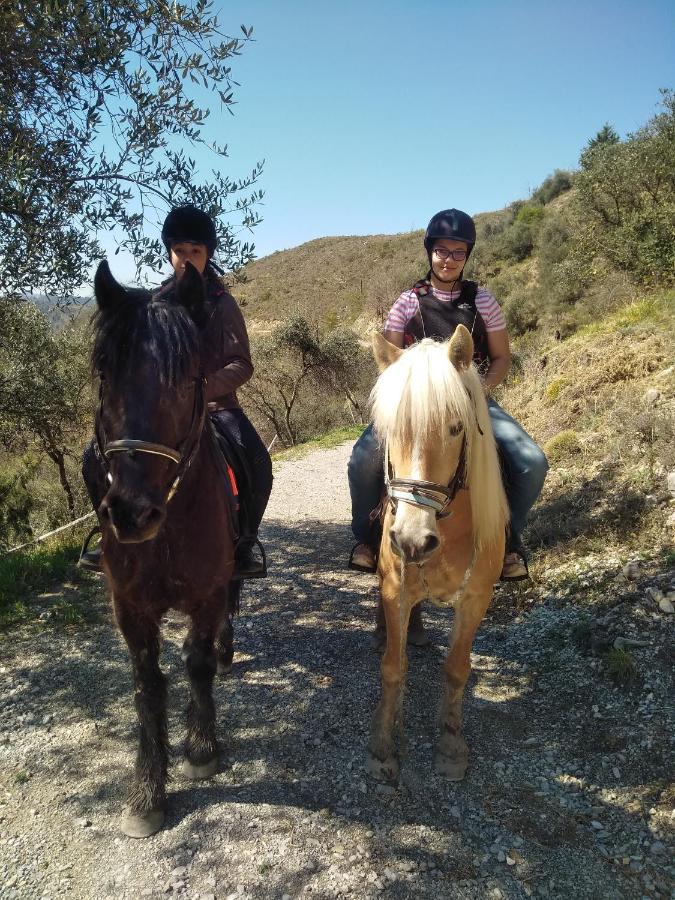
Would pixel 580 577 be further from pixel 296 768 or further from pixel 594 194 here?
pixel 594 194

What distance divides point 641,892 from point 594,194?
23420mm

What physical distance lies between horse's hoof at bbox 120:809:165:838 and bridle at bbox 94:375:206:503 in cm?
178

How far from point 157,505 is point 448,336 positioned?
8.65 ft

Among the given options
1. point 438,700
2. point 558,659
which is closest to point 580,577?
point 558,659

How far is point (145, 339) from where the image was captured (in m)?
2.22

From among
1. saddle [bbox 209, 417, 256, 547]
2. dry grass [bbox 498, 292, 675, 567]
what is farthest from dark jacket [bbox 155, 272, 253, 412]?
dry grass [bbox 498, 292, 675, 567]

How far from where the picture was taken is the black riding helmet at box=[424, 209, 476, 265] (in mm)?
3803

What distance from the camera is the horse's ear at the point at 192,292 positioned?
8.12 ft

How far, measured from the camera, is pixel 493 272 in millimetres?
37625

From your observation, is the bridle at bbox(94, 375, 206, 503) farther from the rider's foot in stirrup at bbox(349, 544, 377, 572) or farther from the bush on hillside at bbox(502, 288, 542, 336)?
the bush on hillside at bbox(502, 288, 542, 336)

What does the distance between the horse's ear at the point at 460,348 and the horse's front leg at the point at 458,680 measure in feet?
4.49

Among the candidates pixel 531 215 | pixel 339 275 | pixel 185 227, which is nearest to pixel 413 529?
pixel 185 227

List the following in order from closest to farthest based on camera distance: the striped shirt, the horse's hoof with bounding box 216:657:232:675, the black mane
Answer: the black mane, the striped shirt, the horse's hoof with bounding box 216:657:232:675

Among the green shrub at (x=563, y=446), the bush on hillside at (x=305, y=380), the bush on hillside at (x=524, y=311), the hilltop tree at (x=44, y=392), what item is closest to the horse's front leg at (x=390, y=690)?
the green shrub at (x=563, y=446)
